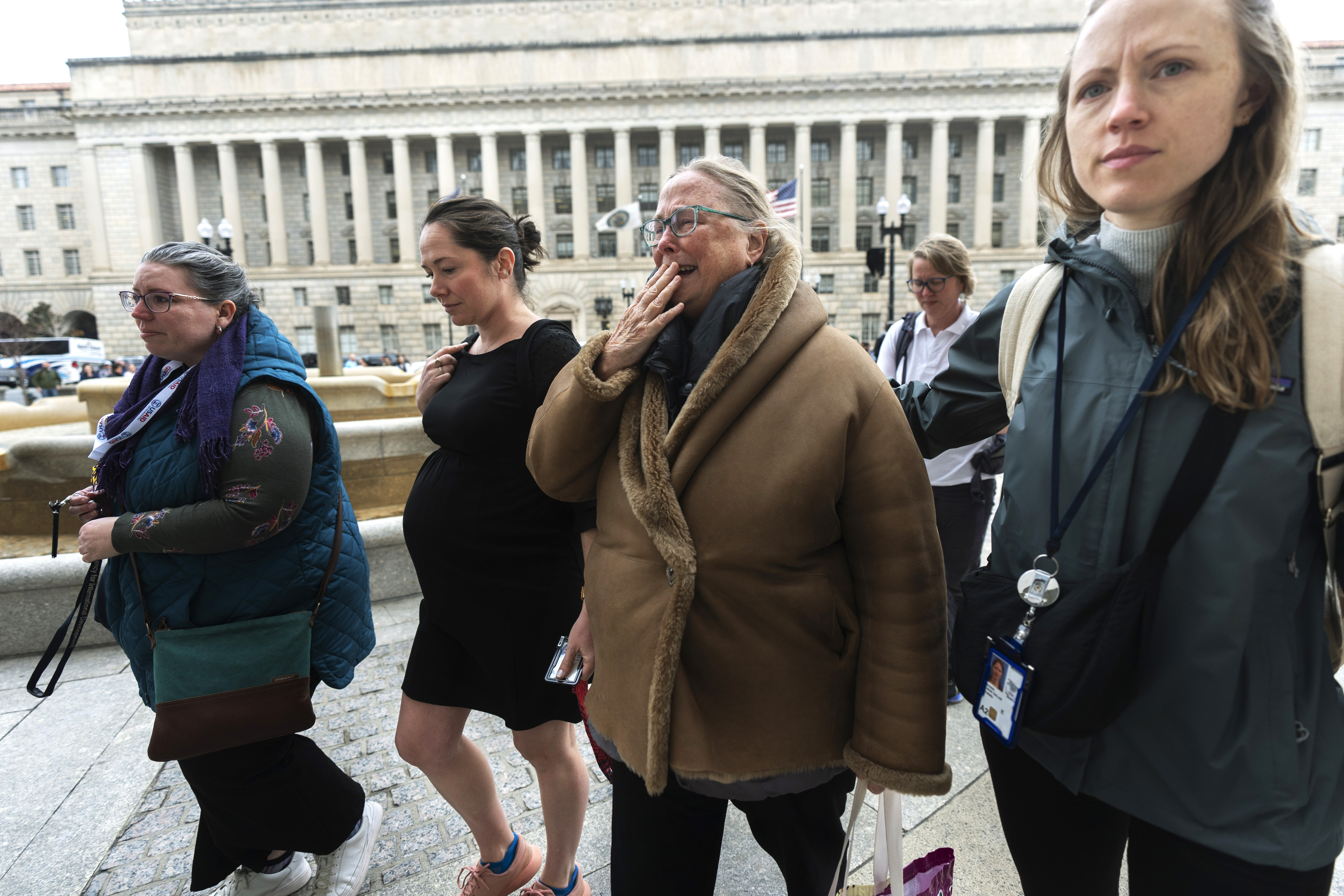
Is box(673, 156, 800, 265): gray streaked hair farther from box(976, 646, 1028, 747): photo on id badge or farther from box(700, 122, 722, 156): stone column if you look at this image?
box(700, 122, 722, 156): stone column

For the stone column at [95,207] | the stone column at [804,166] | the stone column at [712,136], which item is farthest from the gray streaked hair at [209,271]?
the stone column at [95,207]

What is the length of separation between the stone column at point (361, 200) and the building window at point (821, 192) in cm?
3252

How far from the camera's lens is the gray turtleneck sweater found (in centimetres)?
135

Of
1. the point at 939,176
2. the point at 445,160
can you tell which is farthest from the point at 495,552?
the point at 939,176

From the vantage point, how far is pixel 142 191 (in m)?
49.2

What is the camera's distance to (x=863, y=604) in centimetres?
160

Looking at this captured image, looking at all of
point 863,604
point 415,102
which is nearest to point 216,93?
point 415,102

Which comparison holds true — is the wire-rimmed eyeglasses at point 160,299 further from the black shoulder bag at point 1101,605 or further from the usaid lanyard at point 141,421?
the black shoulder bag at point 1101,605

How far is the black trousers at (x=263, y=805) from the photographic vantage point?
233 centimetres

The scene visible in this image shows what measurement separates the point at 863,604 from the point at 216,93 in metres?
63.4

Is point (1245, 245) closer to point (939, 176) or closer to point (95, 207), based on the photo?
point (939, 176)

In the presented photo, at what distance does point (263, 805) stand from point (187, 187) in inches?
2405

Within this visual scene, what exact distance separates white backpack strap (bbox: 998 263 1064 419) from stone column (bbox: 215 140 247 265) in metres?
57.5

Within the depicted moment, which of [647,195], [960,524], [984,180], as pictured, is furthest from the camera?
[647,195]
